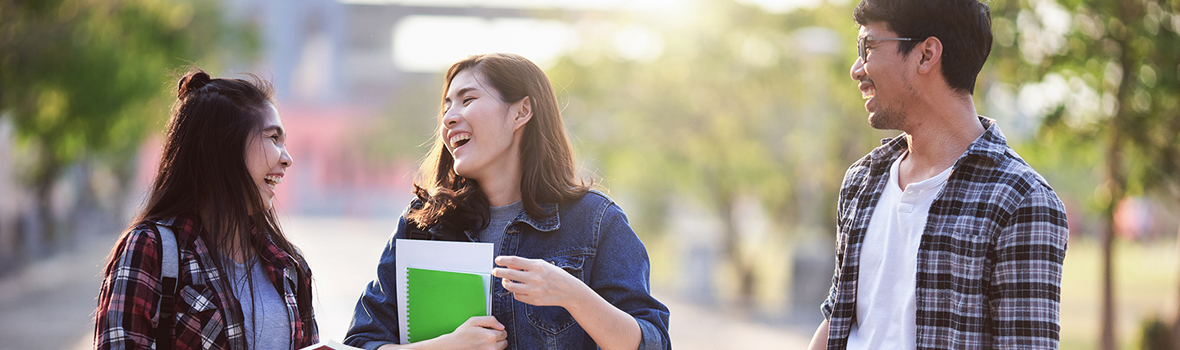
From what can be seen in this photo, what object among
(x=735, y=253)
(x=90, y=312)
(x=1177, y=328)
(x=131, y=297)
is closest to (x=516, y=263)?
(x=131, y=297)

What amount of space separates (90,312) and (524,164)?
8.07m

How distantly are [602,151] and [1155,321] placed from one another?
10.0 m

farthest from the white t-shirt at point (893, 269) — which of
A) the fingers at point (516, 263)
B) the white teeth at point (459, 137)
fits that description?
the white teeth at point (459, 137)

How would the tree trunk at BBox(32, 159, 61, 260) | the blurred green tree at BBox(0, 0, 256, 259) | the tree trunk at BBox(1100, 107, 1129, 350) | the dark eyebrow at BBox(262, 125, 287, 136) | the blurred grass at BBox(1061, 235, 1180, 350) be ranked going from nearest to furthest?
the dark eyebrow at BBox(262, 125, 287, 136) < the tree trunk at BBox(1100, 107, 1129, 350) < the blurred grass at BBox(1061, 235, 1180, 350) < the blurred green tree at BBox(0, 0, 256, 259) < the tree trunk at BBox(32, 159, 61, 260)

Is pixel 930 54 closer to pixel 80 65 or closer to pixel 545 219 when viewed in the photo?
pixel 545 219

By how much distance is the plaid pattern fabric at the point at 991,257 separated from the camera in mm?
1938

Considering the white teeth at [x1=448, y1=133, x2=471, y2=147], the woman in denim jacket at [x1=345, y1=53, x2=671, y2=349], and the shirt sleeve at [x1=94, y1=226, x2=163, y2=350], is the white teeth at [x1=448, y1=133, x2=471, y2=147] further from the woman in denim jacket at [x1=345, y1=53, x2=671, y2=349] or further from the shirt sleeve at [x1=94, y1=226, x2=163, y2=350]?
the shirt sleeve at [x1=94, y1=226, x2=163, y2=350]

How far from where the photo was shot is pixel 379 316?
7.75 feet

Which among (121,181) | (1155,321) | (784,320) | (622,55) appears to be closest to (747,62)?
(622,55)

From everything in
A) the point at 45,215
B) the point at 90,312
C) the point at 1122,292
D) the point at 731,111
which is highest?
the point at 731,111

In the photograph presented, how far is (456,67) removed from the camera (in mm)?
2475

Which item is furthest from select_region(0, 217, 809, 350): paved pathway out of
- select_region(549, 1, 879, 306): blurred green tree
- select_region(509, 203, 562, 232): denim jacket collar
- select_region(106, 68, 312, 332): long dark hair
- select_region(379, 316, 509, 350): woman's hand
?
select_region(379, 316, 509, 350): woman's hand

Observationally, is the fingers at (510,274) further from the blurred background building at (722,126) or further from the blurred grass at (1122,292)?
the blurred grass at (1122,292)

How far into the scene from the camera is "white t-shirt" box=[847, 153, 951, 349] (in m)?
2.19
